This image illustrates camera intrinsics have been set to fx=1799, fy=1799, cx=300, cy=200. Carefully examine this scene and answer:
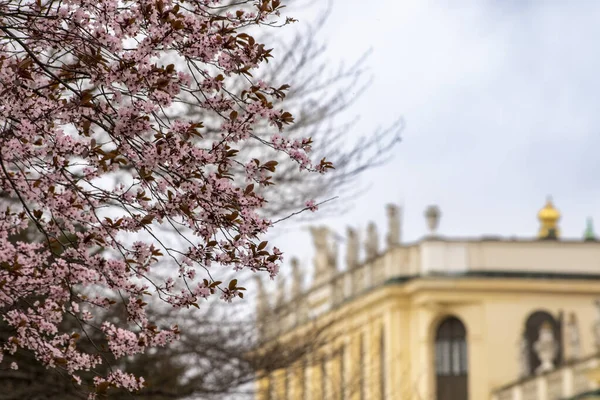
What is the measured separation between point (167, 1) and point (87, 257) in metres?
1.55

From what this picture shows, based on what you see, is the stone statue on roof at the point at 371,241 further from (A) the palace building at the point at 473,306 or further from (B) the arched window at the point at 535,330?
(B) the arched window at the point at 535,330

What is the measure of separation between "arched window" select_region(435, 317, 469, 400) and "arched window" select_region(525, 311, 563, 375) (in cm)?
199

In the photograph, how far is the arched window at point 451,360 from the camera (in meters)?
55.0

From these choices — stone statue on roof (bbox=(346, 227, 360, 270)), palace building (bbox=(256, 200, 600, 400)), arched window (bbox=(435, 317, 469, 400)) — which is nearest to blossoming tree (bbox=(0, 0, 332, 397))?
palace building (bbox=(256, 200, 600, 400))

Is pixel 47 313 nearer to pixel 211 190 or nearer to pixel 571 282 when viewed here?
pixel 211 190

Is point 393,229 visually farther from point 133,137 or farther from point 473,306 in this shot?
point 133,137

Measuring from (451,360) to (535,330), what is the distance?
2.78m

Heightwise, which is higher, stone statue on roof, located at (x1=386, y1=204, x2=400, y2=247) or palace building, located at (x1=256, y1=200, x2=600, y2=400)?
stone statue on roof, located at (x1=386, y1=204, x2=400, y2=247)

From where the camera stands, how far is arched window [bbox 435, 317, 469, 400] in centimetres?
5500

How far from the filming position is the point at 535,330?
54406 millimetres

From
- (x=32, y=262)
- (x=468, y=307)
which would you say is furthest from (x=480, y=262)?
(x=32, y=262)

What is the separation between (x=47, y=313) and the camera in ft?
36.0

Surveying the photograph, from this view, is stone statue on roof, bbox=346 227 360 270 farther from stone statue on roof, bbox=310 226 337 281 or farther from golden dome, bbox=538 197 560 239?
golden dome, bbox=538 197 560 239

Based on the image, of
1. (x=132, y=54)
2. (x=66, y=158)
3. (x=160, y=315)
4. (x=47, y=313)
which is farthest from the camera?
(x=160, y=315)
